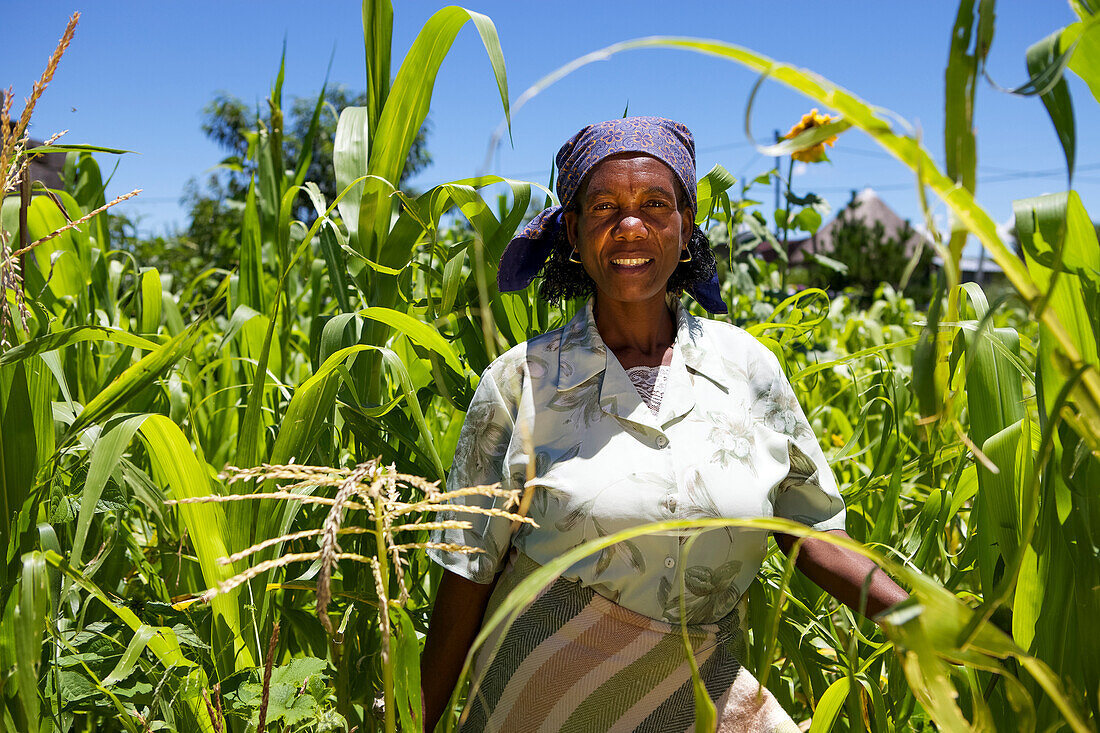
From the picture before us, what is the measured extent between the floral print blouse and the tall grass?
9 cm

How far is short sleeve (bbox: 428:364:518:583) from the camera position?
1168 millimetres

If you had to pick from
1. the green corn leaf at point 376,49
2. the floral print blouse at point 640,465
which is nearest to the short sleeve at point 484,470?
the floral print blouse at point 640,465

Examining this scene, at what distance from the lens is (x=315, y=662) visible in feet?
3.41

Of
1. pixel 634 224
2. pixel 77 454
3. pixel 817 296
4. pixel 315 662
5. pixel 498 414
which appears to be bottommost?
pixel 315 662

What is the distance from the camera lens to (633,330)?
1.31 metres

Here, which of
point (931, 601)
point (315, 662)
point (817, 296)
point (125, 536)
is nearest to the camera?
point (931, 601)

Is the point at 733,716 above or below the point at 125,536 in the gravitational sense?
below

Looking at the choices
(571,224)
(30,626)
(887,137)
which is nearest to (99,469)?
(30,626)

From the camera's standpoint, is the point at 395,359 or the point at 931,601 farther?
the point at 395,359

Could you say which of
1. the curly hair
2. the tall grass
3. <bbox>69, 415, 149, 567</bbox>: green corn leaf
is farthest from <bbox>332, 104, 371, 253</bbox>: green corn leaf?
<bbox>69, 415, 149, 567</bbox>: green corn leaf

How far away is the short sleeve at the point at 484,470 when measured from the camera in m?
1.17

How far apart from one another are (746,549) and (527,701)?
0.36 metres

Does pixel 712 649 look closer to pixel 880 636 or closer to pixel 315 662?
pixel 880 636

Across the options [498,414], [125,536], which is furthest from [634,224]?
[125,536]
